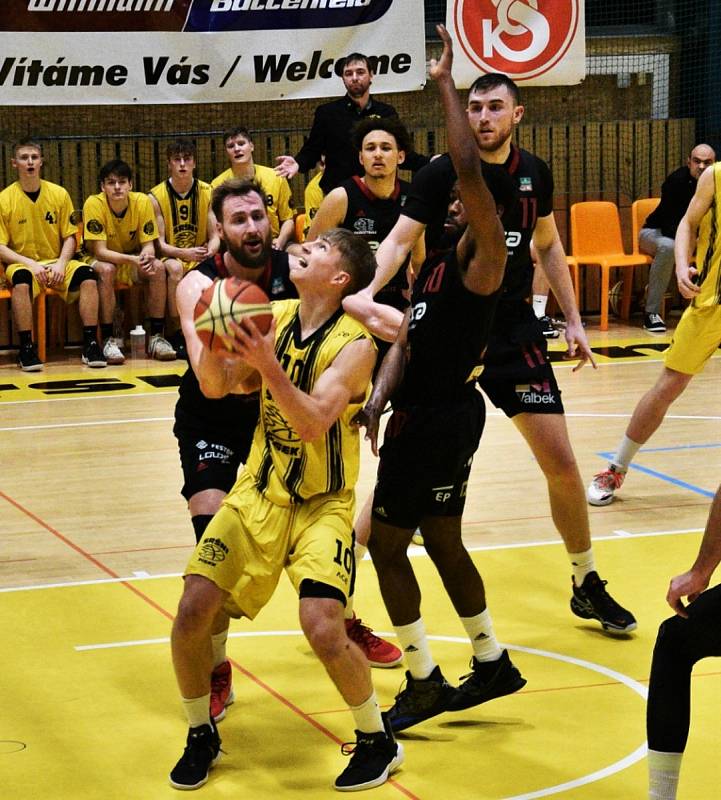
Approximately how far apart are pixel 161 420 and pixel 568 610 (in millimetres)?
4870

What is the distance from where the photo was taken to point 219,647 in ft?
16.3

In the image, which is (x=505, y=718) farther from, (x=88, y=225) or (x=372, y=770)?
(x=88, y=225)

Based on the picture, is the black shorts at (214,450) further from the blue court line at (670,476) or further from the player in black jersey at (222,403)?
the blue court line at (670,476)

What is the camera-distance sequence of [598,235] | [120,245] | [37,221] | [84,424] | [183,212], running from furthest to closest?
[598,235] < [183,212] < [120,245] < [37,221] < [84,424]

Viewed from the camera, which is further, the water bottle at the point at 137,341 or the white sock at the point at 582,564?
the water bottle at the point at 137,341

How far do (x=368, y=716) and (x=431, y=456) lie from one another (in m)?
0.93

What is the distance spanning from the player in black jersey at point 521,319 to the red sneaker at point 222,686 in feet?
5.03

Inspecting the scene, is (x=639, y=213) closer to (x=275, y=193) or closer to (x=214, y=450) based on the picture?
(x=275, y=193)

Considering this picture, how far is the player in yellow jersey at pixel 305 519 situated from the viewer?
4246 millimetres

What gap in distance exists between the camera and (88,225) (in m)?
12.8

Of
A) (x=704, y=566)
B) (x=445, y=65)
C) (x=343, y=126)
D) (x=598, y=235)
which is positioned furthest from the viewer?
(x=598, y=235)

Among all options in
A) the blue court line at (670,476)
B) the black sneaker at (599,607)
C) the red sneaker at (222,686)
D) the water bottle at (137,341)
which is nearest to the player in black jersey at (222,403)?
the red sneaker at (222,686)

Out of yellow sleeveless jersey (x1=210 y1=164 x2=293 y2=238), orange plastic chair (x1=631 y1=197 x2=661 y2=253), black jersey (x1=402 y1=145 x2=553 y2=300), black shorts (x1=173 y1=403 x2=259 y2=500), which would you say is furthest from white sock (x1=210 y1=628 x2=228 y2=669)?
orange plastic chair (x1=631 y1=197 x2=661 y2=253)

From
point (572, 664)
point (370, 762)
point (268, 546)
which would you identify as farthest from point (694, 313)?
point (370, 762)
